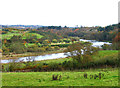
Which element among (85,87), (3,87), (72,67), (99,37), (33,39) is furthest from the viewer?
(33,39)

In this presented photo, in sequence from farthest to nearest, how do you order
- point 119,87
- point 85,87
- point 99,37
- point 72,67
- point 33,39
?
point 33,39 < point 99,37 < point 72,67 < point 85,87 < point 119,87

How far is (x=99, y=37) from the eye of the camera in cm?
9706

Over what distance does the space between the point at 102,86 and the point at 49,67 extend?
22144mm

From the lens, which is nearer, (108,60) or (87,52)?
(108,60)

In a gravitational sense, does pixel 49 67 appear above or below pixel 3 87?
below

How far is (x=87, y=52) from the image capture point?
32438 mm

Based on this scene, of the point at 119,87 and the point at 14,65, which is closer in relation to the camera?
the point at 119,87

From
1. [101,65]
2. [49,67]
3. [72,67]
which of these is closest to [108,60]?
[101,65]

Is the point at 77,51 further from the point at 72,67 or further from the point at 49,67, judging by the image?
the point at 49,67

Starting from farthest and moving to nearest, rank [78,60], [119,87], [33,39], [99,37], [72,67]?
[33,39]
[99,37]
[78,60]
[72,67]
[119,87]

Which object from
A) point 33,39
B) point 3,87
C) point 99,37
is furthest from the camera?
point 33,39

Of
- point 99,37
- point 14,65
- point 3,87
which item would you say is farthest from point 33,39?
point 3,87

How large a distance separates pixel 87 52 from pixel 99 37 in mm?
67892

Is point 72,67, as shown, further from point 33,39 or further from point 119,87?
point 33,39
